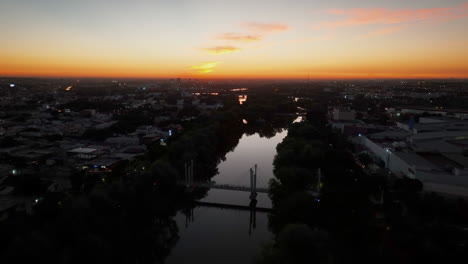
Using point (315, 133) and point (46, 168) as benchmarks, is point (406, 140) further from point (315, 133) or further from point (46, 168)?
point (46, 168)

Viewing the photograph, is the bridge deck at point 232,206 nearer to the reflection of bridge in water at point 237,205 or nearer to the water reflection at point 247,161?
the reflection of bridge in water at point 237,205

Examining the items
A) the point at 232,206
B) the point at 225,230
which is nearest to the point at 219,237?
the point at 225,230

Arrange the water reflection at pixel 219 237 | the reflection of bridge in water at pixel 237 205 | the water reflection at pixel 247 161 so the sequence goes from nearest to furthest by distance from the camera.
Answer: the water reflection at pixel 219 237
the reflection of bridge in water at pixel 237 205
the water reflection at pixel 247 161

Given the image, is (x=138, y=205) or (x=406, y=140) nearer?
(x=138, y=205)

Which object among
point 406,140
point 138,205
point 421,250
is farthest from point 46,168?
point 406,140

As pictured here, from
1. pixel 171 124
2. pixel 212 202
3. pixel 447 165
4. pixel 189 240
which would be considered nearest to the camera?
pixel 189 240

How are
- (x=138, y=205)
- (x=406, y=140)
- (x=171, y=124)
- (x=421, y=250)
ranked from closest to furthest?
1. (x=421, y=250)
2. (x=138, y=205)
3. (x=406, y=140)
4. (x=171, y=124)

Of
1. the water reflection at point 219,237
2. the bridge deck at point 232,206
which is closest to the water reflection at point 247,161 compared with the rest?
the bridge deck at point 232,206

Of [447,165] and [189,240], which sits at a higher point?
[447,165]

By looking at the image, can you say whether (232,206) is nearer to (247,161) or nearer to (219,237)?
(219,237)
